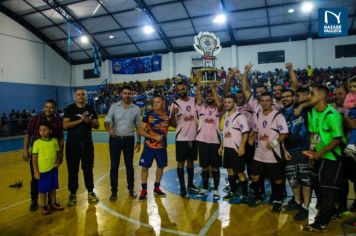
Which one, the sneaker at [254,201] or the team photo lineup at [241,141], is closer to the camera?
the team photo lineup at [241,141]

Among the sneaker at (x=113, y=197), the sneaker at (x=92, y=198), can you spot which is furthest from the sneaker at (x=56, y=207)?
the sneaker at (x=113, y=197)

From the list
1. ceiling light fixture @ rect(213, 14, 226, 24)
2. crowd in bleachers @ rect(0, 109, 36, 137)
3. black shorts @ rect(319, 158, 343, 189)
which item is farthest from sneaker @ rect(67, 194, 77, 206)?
crowd in bleachers @ rect(0, 109, 36, 137)

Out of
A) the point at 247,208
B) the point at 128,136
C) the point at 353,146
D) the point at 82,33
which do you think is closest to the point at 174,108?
the point at 128,136

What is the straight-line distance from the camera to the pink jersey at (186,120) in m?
5.71

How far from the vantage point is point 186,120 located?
5754 millimetres

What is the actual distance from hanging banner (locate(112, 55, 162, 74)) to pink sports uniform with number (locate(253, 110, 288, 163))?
23.0 metres

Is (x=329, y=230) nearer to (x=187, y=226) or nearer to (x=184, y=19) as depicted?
(x=187, y=226)

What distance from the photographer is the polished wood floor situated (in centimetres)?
412

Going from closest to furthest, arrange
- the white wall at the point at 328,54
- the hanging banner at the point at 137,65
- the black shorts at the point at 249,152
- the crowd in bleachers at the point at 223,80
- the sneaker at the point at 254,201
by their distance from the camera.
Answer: the sneaker at the point at 254,201, the black shorts at the point at 249,152, the crowd in bleachers at the point at 223,80, the white wall at the point at 328,54, the hanging banner at the point at 137,65

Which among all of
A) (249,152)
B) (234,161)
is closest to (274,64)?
(249,152)

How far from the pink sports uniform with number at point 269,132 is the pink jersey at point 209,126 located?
0.88m

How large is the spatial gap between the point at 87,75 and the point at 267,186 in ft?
89.6

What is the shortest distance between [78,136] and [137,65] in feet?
75.5

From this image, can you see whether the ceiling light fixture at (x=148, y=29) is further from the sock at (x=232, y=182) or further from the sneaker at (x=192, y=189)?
the sock at (x=232, y=182)
